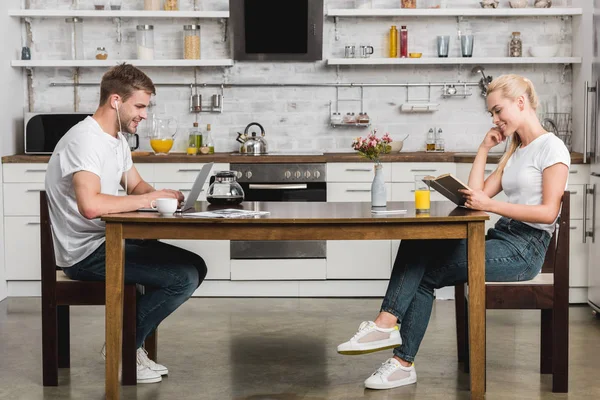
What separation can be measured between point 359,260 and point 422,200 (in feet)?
7.69

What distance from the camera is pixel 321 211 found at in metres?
3.44

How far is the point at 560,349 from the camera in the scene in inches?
137

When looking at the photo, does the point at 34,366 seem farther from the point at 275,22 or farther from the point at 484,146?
the point at 275,22

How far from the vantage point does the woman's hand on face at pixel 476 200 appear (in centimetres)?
328

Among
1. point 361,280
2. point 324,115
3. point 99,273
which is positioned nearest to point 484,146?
point 99,273

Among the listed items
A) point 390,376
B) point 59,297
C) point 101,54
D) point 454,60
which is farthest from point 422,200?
point 101,54

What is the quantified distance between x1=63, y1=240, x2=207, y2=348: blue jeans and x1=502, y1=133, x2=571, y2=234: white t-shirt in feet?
4.52

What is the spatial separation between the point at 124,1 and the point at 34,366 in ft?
10.4

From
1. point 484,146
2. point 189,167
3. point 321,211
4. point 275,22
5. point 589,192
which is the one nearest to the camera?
point 321,211

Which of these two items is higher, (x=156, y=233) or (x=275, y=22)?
(x=275, y=22)

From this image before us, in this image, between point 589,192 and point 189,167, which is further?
point 189,167

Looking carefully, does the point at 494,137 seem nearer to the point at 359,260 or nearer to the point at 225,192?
the point at 225,192

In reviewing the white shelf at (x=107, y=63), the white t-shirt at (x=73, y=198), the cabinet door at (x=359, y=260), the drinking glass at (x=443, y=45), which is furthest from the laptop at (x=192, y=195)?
the drinking glass at (x=443, y=45)

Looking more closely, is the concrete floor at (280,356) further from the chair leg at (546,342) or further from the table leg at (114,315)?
the table leg at (114,315)
